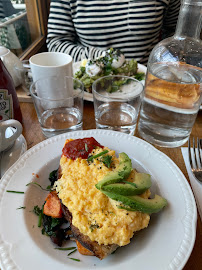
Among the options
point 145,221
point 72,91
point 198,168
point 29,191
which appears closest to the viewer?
point 145,221

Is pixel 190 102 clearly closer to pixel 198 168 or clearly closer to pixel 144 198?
pixel 198 168

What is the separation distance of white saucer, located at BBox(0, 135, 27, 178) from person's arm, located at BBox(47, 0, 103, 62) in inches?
60.1

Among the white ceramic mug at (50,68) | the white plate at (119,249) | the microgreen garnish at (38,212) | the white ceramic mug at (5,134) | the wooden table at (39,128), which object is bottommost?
the wooden table at (39,128)

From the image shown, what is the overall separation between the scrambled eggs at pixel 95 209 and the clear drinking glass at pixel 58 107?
1.72 ft

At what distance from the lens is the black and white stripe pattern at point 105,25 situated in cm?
240

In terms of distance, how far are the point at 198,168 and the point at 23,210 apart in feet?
3.04

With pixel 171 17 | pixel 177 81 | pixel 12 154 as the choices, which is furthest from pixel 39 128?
pixel 171 17

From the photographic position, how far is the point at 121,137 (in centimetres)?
127

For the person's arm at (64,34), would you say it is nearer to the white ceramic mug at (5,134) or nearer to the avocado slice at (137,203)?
the white ceramic mug at (5,134)

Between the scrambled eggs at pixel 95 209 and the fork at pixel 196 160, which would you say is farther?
Answer: the fork at pixel 196 160

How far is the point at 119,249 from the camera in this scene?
33.0 inches

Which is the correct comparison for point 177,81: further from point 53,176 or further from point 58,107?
point 53,176

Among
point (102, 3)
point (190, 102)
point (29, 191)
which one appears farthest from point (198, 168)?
point (102, 3)

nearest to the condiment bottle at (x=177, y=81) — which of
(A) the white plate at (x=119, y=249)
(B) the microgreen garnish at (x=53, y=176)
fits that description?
(A) the white plate at (x=119, y=249)
